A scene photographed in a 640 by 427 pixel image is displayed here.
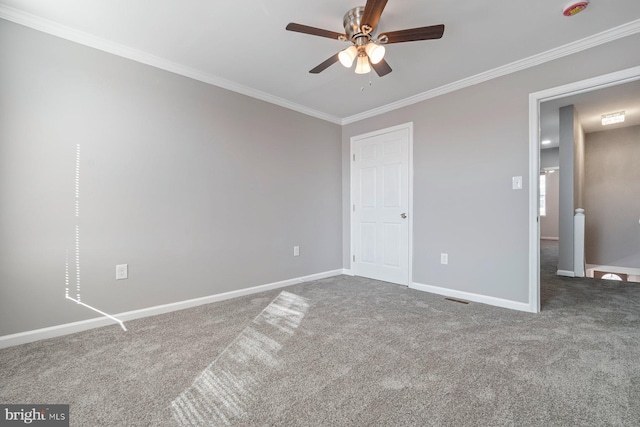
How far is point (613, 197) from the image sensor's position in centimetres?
513

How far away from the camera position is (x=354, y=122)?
4.32m

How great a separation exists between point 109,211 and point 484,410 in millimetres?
2960

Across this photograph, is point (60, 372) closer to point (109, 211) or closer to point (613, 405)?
point (109, 211)

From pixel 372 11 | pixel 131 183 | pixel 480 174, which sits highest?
pixel 372 11

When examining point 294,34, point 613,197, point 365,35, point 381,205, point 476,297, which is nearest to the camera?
point 365,35

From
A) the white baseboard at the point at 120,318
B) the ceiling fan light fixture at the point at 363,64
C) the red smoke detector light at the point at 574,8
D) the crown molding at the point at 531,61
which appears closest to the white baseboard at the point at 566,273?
the crown molding at the point at 531,61

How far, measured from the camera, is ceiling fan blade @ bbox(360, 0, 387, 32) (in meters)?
1.62

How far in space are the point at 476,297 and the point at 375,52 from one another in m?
2.62

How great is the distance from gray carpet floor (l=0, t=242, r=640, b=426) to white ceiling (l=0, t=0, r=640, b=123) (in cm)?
237

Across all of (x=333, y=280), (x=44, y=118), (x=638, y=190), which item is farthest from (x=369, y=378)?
(x=638, y=190)

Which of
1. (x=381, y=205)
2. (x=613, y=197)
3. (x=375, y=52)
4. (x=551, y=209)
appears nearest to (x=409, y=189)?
(x=381, y=205)

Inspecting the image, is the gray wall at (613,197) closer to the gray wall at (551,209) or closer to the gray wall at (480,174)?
the gray wall at (551,209)

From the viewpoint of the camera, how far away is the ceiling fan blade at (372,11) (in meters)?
1.62
